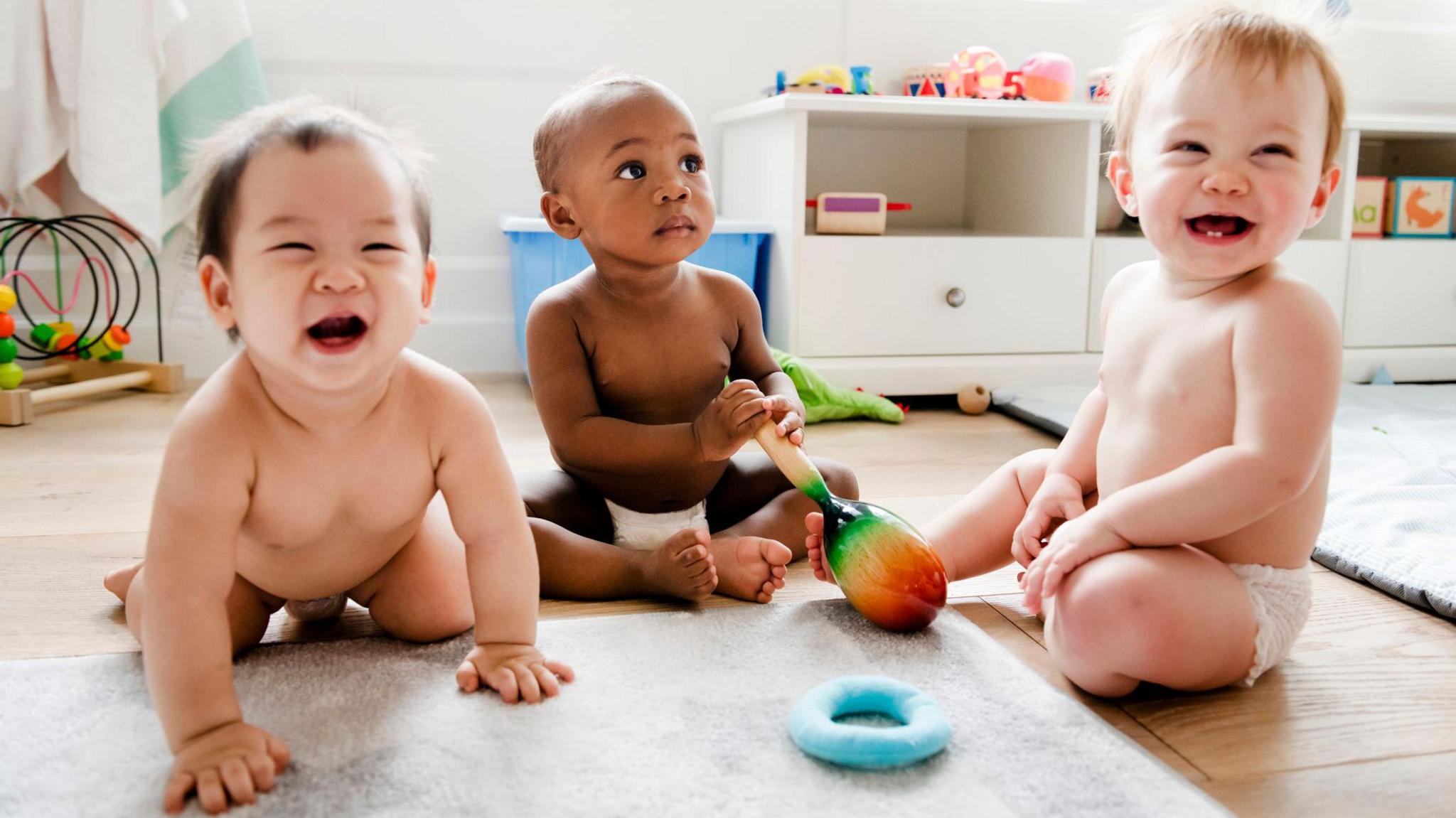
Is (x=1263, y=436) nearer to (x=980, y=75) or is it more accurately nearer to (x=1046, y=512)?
(x=1046, y=512)

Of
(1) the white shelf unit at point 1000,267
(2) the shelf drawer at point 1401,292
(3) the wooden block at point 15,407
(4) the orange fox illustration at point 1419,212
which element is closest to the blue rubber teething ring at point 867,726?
(1) the white shelf unit at point 1000,267

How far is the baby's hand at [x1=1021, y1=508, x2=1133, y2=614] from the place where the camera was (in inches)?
31.0

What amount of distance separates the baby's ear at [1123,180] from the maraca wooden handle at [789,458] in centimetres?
32

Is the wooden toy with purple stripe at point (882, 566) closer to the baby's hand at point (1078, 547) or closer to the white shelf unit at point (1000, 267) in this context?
the baby's hand at point (1078, 547)

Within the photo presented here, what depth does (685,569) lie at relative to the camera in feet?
3.04

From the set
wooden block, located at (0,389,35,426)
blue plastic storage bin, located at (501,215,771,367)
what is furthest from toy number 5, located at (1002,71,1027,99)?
wooden block, located at (0,389,35,426)

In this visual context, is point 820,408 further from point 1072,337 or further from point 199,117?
point 199,117

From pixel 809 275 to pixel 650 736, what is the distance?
3.90ft

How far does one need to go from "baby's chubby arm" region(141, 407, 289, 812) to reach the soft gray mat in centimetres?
89

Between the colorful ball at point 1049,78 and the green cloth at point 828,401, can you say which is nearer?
the green cloth at point 828,401

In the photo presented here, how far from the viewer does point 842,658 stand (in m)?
0.82

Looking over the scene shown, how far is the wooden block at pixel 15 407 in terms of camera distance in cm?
165

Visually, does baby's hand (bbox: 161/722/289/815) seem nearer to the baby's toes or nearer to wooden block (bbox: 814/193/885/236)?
A: the baby's toes

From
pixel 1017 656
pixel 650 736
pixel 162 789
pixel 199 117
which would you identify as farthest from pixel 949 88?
pixel 162 789
